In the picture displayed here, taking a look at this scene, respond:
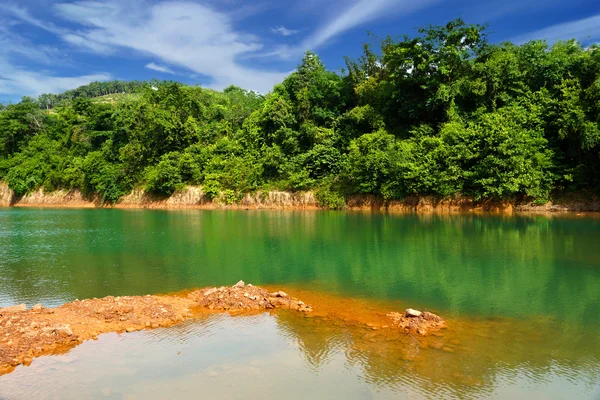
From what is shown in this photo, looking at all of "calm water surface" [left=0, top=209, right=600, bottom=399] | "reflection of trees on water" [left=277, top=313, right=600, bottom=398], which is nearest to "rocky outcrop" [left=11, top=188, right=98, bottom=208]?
"calm water surface" [left=0, top=209, right=600, bottom=399]


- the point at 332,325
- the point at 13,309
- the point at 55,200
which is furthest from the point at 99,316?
the point at 55,200

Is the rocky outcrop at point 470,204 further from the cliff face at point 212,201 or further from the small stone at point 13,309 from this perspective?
the small stone at point 13,309

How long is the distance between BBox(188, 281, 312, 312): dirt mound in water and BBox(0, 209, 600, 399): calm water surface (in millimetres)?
635

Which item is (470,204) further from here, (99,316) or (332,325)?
(99,316)

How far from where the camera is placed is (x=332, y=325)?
8875 millimetres

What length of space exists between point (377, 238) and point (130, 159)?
134 ft

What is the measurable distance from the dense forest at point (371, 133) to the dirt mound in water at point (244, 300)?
27.1 metres

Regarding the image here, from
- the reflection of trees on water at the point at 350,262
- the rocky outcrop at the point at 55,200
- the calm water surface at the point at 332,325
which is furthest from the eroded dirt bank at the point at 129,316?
the rocky outcrop at the point at 55,200

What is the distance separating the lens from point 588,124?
98.2ft

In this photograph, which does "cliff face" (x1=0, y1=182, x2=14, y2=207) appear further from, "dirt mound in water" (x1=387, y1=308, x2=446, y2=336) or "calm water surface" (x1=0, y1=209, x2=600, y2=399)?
"dirt mound in water" (x1=387, y1=308, x2=446, y2=336)

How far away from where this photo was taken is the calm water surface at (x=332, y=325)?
625cm

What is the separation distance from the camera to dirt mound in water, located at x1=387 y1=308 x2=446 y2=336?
→ 330 inches

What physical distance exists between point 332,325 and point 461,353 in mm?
2714

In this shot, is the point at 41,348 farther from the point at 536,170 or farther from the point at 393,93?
the point at 393,93
